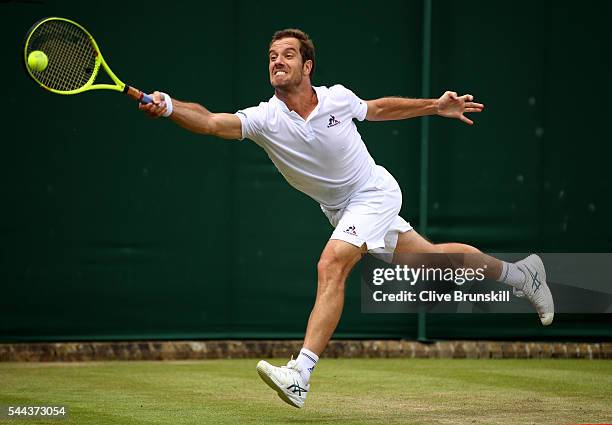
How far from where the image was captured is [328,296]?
18.9 feet

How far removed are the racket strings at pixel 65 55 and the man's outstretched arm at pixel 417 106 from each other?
1607 millimetres

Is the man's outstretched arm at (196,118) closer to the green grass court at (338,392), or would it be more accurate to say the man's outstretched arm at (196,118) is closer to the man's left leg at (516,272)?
the green grass court at (338,392)

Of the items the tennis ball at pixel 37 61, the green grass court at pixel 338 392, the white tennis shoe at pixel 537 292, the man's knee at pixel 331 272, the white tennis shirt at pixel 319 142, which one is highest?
the tennis ball at pixel 37 61

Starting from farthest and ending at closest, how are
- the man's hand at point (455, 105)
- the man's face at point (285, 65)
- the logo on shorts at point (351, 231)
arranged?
the man's hand at point (455, 105) → the man's face at point (285, 65) → the logo on shorts at point (351, 231)

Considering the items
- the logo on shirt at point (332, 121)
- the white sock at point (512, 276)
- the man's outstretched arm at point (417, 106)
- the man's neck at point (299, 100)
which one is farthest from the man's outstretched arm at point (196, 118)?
the white sock at point (512, 276)

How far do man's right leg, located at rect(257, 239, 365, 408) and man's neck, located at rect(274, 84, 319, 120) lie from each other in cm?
73

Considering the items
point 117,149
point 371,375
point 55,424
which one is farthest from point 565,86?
point 55,424

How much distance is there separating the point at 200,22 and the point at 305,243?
1.81m

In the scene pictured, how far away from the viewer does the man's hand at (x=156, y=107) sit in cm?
540

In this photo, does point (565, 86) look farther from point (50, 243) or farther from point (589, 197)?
point (50, 243)

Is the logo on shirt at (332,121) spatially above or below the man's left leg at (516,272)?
above

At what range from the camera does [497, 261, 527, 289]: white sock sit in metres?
7.11

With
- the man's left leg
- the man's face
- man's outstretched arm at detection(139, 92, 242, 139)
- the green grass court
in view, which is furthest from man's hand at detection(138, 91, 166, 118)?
the man's left leg

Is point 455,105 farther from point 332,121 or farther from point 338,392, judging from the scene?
point 338,392
